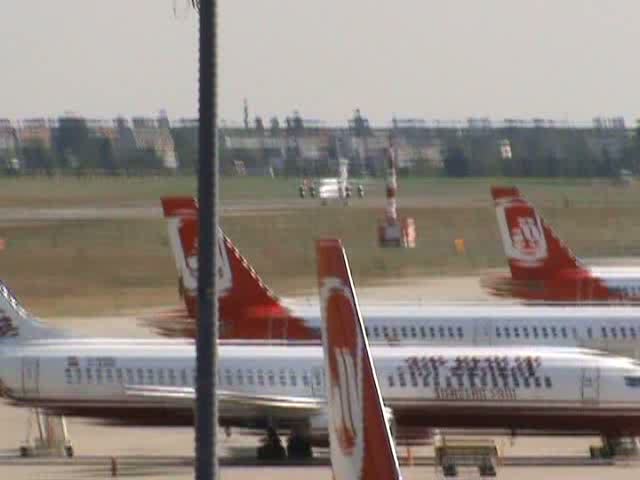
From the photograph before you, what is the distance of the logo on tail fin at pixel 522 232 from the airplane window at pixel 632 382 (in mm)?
24406

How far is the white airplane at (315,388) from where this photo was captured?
137ft

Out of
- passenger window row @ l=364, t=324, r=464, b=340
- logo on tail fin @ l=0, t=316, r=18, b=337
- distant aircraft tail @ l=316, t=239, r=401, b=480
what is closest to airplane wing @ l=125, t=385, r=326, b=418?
logo on tail fin @ l=0, t=316, r=18, b=337

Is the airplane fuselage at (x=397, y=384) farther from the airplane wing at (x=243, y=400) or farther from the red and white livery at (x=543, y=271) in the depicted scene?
the red and white livery at (x=543, y=271)

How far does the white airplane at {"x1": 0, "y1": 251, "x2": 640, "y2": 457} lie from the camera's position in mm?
41812

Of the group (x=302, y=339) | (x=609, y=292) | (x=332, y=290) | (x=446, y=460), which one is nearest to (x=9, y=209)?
(x=609, y=292)

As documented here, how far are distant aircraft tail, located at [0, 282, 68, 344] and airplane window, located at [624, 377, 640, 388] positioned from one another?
11944 millimetres

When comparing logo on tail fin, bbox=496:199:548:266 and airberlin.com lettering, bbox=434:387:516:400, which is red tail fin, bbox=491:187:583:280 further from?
airberlin.com lettering, bbox=434:387:516:400

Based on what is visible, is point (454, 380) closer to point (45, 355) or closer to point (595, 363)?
point (595, 363)

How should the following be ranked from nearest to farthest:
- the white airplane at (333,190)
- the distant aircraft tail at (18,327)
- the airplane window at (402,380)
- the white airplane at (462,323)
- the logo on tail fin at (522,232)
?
the airplane window at (402,380)
the distant aircraft tail at (18,327)
the white airplane at (462,323)
the logo on tail fin at (522,232)
the white airplane at (333,190)

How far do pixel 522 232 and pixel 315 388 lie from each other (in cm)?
2633

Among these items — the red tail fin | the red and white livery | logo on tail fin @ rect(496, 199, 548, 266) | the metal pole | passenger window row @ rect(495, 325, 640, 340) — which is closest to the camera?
the metal pole

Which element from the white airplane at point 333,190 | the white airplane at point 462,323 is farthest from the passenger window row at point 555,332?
the white airplane at point 333,190

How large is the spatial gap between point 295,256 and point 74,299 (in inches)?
1038

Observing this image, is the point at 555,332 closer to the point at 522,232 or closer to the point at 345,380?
the point at 522,232
